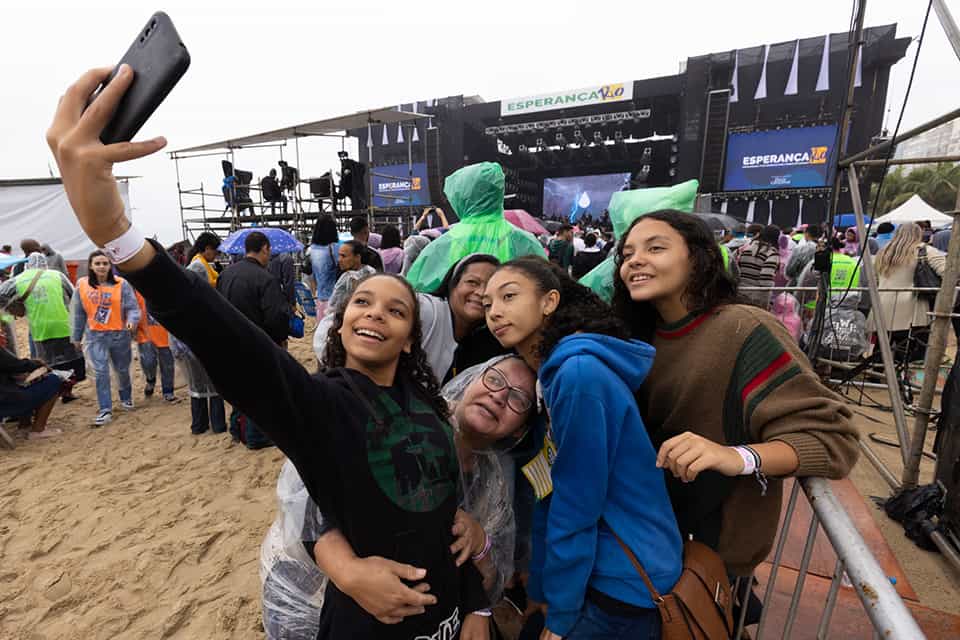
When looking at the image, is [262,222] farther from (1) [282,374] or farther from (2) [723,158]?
(2) [723,158]

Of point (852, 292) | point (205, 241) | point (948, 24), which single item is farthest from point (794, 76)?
point (205, 241)

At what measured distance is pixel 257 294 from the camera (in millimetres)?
3951

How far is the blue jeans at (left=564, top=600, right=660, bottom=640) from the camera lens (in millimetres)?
1180

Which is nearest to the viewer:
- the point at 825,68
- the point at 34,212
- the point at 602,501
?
the point at 602,501

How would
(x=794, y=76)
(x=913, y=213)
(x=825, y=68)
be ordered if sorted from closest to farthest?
(x=913, y=213) → (x=825, y=68) → (x=794, y=76)

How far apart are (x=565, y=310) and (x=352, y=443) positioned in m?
0.74

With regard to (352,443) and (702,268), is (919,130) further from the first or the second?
(352,443)

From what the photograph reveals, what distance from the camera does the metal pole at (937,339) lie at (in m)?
2.63

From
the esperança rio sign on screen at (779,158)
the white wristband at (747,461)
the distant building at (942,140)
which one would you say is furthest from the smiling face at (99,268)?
the esperança rio sign on screen at (779,158)

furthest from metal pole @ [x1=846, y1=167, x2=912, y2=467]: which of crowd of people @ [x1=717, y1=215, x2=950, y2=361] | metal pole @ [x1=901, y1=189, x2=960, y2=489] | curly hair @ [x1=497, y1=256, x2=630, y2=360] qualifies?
curly hair @ [x1=497, y1=256, x2=630, y2=360]

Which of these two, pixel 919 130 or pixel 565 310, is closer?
pixel 565 310

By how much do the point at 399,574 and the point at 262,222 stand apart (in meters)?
13.7

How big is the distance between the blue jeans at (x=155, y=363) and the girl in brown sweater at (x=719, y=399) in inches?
243

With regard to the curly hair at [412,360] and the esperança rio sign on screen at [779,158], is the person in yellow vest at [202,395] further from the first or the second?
the esperança rio sign on screen at [779,158]
